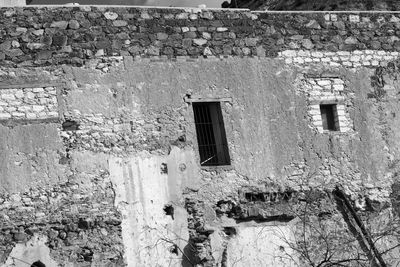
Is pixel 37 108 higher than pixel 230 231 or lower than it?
higher

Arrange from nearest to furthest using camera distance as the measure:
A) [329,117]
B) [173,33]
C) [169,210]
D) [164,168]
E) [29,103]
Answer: [29,103] → [169,210] → [164,168] → [173,33] → [329,117]

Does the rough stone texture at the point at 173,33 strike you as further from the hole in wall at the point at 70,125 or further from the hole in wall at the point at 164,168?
the hole in wall at the point at 164,168

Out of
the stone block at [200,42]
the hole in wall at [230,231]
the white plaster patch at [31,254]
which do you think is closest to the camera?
the white plaster patch at [31,254]

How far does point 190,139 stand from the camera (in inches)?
560

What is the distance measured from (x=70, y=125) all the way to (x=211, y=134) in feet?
6.68

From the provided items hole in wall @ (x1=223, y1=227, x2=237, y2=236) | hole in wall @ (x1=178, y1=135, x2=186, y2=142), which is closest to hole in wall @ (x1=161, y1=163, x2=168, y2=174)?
hole in wall @ (x1=178, y1=135, x2=186, y2=142)

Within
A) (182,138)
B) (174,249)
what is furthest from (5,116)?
(174,249)

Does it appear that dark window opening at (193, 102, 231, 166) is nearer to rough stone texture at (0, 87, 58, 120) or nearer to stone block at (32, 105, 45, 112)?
rough stone texture at (0, 87, 58, 120)

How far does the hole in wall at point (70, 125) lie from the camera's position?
45.0ft

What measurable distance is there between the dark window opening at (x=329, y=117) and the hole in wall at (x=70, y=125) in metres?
3.66

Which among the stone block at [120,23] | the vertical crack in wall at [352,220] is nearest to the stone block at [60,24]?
the stone block at [120,23]

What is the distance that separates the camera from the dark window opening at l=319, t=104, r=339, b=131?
597 inches

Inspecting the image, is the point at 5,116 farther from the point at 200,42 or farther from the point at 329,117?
the point at 329,117

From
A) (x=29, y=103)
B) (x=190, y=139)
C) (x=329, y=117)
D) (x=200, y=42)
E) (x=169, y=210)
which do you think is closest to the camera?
(x=29, y=103)
